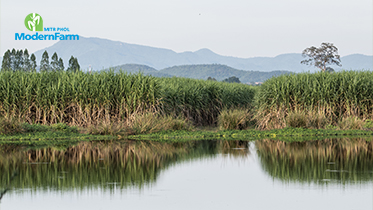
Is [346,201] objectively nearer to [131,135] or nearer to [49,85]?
[131,135]

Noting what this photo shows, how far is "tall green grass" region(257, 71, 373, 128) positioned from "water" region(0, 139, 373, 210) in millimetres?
4974

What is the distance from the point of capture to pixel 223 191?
9.30 meters

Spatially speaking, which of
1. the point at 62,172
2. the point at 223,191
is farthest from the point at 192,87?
the point at 223,191

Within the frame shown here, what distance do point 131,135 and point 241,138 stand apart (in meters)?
4.38

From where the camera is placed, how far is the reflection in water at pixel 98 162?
33.2 ft

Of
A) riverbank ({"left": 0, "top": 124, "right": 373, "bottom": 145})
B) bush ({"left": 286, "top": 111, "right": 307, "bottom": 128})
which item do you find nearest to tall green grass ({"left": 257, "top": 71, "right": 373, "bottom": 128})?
bush ({"left": 286, "top": 111, "right": 307, "bottom": 128})

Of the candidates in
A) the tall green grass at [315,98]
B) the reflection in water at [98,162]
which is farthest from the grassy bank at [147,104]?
the reflection in water at [98,162]

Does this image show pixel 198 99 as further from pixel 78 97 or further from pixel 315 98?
pixel 78 97

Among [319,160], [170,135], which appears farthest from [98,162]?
[170,135]

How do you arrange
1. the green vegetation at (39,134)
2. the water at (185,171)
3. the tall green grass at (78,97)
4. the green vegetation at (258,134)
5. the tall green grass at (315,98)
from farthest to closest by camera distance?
the tall green grass at (315,98)
the tall green grass at (78,97)
the green vegetation at (258,134)
the green vegetation at (39,134)
the water at (185,171)

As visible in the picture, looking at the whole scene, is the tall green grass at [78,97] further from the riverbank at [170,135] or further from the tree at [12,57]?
the tree at [12,57]

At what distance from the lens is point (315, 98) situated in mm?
22109

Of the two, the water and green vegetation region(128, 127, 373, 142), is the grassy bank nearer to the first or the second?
green vegetation region(128, 127, 373, 142)

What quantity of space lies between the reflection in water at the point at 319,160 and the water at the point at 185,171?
21 millimetres
